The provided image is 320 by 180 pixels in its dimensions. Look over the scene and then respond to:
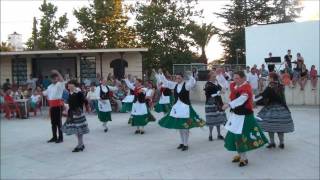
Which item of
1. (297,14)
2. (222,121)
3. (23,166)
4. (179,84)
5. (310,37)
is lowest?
(23,166)

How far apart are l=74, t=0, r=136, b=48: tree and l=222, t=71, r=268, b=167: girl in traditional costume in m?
27.3

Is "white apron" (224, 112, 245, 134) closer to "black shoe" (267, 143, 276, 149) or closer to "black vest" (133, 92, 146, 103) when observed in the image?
"black shoe" (267, 143, 276, 149)

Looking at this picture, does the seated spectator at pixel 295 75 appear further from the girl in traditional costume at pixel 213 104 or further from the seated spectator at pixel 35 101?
the seated spectator at pixel 35 101

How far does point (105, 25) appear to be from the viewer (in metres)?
35.5

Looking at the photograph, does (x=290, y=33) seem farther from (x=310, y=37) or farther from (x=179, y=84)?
(x=179, y=84)

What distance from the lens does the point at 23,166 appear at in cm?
956

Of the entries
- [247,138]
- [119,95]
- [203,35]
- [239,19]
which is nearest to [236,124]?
[247,138]

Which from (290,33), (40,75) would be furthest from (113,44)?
(290,33)

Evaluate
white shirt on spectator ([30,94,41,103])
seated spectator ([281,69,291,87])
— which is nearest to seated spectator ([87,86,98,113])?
white shirt on spectator ([30,94,41,103])

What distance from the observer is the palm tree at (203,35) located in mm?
38656

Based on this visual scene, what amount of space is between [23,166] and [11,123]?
784cm

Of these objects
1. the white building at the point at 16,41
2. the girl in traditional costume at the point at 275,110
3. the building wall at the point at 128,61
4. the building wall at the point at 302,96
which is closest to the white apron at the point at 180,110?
the girl in traditional costume at the point at 275,110

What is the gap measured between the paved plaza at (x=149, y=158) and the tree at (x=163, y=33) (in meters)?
22.4

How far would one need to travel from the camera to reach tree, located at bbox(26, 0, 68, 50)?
3422cm
